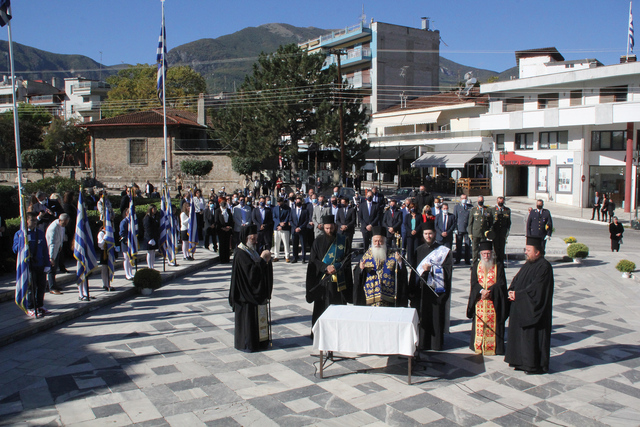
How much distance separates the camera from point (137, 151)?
4038cm

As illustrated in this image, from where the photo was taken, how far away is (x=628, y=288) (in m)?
11.9

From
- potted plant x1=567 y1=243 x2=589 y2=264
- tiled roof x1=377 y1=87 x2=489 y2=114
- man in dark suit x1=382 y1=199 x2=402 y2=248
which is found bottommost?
potted plant x1=567 y1=243 x2=589 y2=264

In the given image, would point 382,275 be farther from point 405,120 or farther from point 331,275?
point 405,120

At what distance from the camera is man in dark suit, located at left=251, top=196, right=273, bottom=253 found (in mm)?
14836

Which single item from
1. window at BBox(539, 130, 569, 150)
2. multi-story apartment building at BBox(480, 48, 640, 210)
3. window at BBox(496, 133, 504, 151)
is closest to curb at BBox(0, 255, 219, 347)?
multi-story apartment building at BBox(480, 48, 640, 210)

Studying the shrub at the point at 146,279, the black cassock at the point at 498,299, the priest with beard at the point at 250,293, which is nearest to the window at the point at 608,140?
the black cassock at the point at 498,299

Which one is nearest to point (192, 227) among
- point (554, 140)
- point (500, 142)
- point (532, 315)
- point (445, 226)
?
point (445, 226)

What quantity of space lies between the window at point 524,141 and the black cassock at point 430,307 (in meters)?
32.6

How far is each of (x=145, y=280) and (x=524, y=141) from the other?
108ft

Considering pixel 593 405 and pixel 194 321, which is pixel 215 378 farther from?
pixel 593 405

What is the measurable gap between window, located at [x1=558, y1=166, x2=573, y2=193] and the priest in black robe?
3028 cm

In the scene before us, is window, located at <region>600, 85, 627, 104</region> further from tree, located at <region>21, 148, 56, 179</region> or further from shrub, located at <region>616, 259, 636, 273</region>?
A: tree, located at <region>21, 148, 56, 179</region>

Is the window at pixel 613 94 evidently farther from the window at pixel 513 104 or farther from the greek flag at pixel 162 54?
the greek flag at pixel 162 54

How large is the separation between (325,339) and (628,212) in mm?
30262
